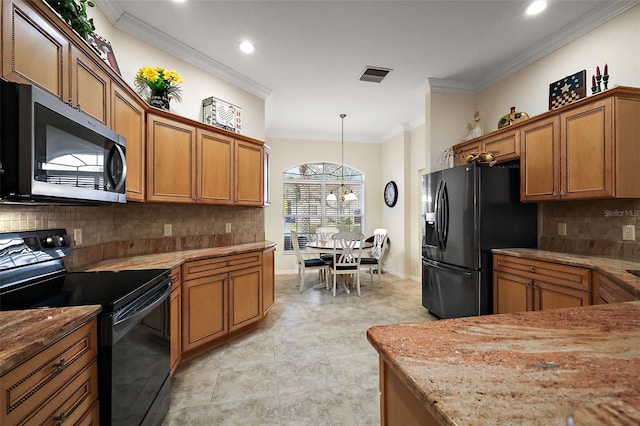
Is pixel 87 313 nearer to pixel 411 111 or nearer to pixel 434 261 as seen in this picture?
pixel 434 261

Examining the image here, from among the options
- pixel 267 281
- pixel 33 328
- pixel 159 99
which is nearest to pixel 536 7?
pixel 159 99

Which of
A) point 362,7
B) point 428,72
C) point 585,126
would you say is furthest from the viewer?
point 428,72

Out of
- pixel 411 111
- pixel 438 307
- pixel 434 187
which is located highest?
pixel 411 111

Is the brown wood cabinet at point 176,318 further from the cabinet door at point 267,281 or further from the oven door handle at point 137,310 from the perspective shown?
the cabinet door at point 267,281

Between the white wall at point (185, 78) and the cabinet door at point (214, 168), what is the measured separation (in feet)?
1.45

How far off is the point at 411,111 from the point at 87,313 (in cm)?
493

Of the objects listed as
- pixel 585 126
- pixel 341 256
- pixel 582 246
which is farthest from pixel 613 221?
pixel 341 256

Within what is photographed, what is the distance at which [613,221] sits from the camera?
2357 mm

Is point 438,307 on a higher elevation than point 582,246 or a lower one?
lower

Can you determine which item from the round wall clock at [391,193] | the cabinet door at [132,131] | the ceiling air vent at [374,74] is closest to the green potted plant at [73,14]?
the cabinet door at [132,131]

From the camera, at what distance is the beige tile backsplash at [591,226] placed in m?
2.26

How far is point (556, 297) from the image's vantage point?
2.20 metres

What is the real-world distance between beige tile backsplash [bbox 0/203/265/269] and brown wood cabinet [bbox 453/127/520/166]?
277 cm

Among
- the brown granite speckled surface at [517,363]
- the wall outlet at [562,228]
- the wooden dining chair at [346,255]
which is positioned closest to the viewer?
the brown granite speckled surface at [517,363]
